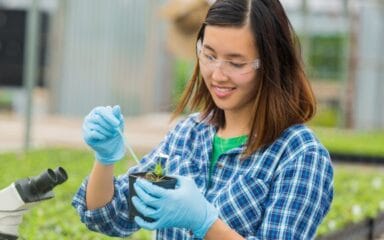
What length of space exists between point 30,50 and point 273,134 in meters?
6.36

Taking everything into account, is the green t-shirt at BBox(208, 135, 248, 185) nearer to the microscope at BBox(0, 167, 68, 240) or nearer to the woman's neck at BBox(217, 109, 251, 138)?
the woman's neck at BBox(217, 109, 251, 138)

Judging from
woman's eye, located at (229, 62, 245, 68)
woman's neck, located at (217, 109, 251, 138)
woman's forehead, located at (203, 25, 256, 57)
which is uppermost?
woman's forehead, located at (203, 25, 256, 57)

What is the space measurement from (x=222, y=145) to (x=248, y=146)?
0.10 m

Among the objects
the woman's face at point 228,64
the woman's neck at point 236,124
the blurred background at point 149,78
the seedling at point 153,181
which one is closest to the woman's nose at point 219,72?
the woman's face at point 228,64

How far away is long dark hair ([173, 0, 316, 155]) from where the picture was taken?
75.7 inches

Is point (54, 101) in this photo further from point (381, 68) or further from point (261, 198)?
point (261, 198)

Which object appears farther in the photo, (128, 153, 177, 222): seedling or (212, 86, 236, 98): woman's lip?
(212, 86, 236, 98): woman's lip

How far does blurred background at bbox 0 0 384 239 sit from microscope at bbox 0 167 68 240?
1781 mm

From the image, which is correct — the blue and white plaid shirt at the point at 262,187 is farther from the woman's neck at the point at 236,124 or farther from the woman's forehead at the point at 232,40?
the woman's forehead at the point at 232,40

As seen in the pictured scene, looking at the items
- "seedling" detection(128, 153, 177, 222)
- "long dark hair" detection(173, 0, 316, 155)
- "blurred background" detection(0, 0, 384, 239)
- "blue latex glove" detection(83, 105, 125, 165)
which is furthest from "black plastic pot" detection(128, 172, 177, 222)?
"blurred background" detection(0, 0, 384, 239)

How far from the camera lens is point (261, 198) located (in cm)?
192

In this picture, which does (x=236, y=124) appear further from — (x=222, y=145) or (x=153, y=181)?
(x=153, y=181)

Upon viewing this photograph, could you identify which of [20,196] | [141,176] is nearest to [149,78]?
[141,176]

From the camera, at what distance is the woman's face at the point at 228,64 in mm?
1901
